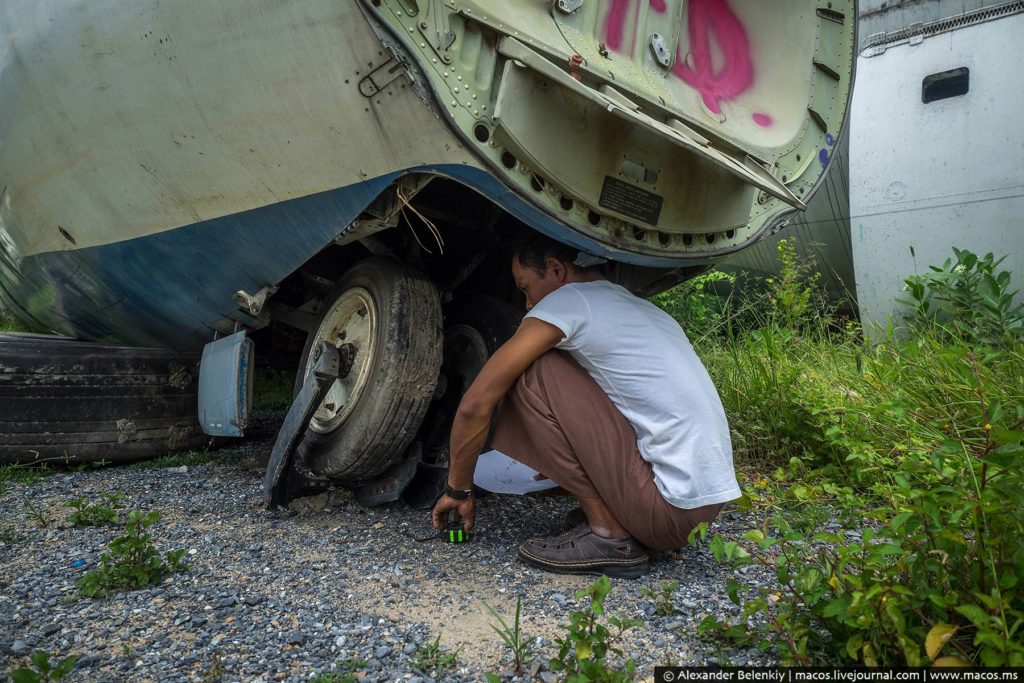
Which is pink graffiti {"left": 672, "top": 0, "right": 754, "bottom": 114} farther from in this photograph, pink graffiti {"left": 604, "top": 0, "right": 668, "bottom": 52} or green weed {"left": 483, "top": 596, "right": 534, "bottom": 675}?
green weed {"left": 483, "top": 596, "right": 534, "bottom": 675}

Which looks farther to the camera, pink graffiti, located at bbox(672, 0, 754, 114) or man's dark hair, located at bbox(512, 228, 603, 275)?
pink graffiti, located at bbox(672, 0, 754, 114)

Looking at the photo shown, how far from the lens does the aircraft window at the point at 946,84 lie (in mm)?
4137

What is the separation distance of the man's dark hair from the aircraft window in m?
2.85

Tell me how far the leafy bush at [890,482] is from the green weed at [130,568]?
1.56 m

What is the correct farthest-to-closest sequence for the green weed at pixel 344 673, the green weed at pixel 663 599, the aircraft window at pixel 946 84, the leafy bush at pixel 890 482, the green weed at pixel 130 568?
1. the aircraft window at pixel 946 84
2. the green weed at pixel 130 568
3. the green weed at pixel 663 599
4. the green weed at pixel 344 673
5. the leafy bush at pixel 890 482

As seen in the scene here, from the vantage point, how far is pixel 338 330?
2941 mm

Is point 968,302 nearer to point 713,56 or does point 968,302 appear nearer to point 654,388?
point 713,56

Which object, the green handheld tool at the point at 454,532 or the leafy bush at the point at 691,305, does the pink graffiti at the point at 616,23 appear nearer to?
the green handheld tool at the point at 454,532

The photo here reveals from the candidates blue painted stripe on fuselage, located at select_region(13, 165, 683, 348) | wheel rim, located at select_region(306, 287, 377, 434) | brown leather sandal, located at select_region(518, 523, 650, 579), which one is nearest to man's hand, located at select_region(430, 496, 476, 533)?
brown leather sandal, located at select_region(518, 523, 650, 579)

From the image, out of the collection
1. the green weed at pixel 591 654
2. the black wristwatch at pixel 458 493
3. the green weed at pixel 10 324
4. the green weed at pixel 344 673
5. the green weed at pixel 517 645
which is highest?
the green weed at pixel 10 324

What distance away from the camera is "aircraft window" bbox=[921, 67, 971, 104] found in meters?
4.14

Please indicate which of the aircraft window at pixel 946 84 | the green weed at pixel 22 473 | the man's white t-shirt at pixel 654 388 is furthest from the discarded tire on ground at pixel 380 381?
the aircraft window at pixel 946 84

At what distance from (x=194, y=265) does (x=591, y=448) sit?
5.55ft

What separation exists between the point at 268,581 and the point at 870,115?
4102 millimetres
